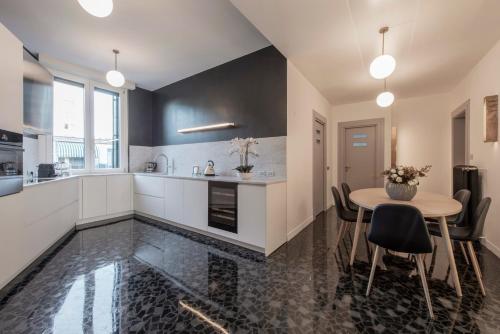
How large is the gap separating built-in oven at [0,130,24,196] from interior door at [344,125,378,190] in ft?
18.5

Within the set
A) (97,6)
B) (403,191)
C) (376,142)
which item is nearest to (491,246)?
(403,191)

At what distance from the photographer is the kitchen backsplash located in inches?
119

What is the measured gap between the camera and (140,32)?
9.09 feet

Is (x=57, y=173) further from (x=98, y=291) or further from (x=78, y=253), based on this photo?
(x=98, y=291)

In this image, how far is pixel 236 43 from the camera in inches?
118

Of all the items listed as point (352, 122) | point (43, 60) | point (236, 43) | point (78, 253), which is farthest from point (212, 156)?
point (352, 122)

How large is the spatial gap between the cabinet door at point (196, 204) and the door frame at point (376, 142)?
363cm

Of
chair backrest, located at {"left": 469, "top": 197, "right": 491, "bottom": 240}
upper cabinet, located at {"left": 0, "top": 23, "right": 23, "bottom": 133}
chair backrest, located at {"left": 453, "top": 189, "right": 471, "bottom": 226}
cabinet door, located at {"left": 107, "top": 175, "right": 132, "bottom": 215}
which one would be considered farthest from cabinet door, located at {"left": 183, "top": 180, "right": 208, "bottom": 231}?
chair backrest, located at {"left": 453, "top": 189, "right": 471, "bottom": 226}

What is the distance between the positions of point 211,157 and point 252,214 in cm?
168

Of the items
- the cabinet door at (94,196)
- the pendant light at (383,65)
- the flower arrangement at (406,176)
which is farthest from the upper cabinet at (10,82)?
the flower arrangement at (406,176)

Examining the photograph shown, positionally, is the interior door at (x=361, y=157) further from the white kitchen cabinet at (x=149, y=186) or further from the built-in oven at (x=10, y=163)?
the built-in oven at (x=10, y=163)

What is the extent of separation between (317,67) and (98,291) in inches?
152

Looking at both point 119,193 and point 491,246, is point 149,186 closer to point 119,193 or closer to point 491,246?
point 119,193

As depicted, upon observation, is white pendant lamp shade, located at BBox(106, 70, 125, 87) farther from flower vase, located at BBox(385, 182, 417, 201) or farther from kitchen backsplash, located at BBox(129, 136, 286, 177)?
flower vase, located at BBox(385, 182, 417, 201)
